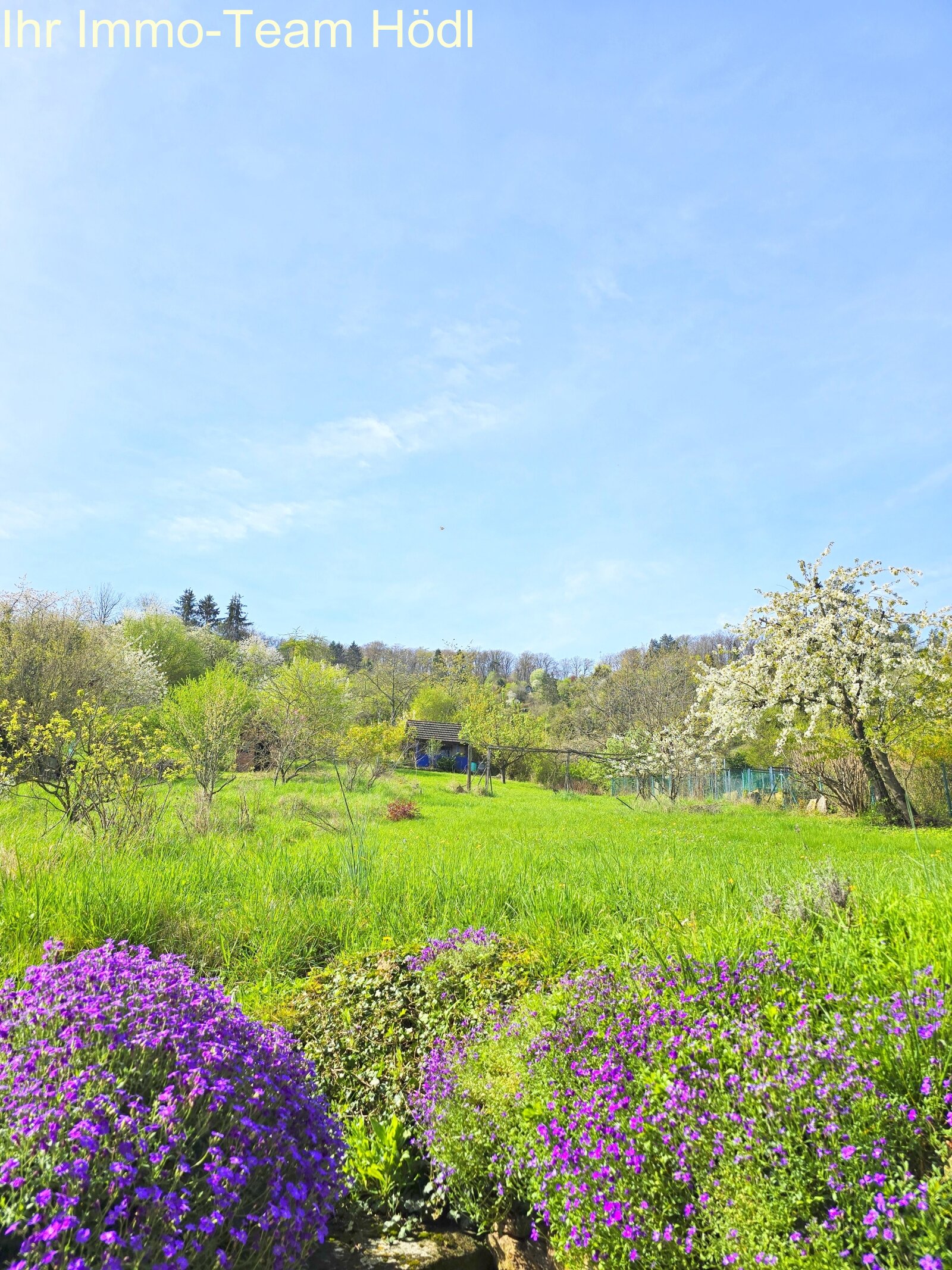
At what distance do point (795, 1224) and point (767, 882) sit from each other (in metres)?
2.90

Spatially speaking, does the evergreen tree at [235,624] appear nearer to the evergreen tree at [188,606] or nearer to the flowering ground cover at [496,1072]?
the evergreen tree at [188,606]

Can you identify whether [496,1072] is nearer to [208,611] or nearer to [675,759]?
[675,759]

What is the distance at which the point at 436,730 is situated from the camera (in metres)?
45.9

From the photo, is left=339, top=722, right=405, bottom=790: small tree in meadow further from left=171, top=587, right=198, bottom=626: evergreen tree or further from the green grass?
left=171, top=587, right=198, bottom=626: evergreen tree

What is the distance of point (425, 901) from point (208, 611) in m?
69.4

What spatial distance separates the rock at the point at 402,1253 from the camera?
7.27ft

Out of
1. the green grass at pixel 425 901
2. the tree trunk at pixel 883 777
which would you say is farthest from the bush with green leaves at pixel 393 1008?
the tree trunk at pixel 883 777

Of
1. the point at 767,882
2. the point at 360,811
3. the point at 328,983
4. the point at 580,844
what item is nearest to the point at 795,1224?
the point at 328,983

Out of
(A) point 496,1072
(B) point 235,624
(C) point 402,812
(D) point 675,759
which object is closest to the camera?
(A) point 496,1072

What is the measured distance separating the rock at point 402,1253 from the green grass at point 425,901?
1305 millimetres

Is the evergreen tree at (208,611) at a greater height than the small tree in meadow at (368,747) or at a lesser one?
greater

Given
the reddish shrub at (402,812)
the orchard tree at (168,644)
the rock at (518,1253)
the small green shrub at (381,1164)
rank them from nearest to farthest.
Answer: the rock at (518,1253) < the small green shrub at (381,1164) < the reddish shrub at (402,812) < the orchard tree at (168,644)

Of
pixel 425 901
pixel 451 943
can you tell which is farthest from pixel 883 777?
pixel 451 943

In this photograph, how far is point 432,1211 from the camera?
2.63m
